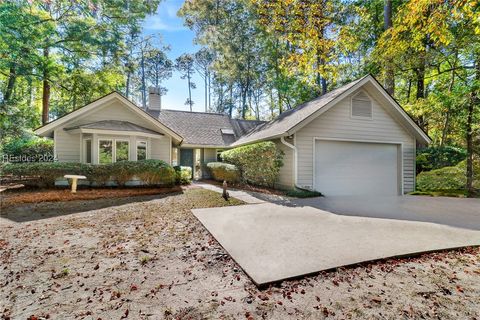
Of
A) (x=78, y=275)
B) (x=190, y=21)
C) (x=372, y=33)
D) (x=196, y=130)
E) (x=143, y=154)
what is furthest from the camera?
(x=190, y=21)

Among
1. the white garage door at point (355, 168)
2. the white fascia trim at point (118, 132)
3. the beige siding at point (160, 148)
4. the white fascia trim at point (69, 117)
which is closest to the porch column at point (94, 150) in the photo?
the white fascia trim at point (118, 132)

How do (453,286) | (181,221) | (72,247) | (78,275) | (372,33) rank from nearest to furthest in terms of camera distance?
(453,286) < (78,275) < (72,247) < (181,221) < (372,33)

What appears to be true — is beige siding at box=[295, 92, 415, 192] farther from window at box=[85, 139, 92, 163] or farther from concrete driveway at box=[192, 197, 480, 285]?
window at box=[85, 139, 92, 163]

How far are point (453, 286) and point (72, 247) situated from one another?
219 inches

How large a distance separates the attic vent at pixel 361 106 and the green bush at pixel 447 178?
4579 mm

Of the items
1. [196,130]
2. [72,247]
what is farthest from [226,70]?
[72,247]

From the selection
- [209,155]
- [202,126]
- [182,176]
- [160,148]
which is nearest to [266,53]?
[202,126]

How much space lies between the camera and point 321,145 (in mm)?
10117

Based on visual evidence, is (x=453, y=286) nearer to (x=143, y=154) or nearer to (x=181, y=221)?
(x=181, y=221)

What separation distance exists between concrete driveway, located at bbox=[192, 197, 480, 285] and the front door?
34.6 ft

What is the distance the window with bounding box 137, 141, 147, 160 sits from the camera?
11.6 metres

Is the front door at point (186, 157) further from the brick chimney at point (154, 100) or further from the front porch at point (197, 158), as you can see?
the brick chimney at point (154, 100)

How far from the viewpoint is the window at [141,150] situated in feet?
38.2

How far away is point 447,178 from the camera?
10.8 meters
